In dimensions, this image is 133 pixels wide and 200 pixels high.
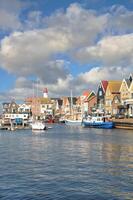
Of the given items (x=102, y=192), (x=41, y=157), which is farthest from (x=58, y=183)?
(x=41, y=157)

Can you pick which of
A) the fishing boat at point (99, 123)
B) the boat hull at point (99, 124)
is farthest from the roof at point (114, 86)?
the boat hull at point (99, 124)

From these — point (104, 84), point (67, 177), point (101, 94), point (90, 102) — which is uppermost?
point (104, 84)

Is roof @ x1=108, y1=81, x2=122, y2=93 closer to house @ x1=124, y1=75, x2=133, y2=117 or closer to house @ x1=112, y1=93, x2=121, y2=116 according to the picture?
house @ x1=112, y1=93, x2=121, y2=116

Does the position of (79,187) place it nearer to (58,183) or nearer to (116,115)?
(58,183)

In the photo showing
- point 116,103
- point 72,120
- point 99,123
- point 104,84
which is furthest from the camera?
point 72,120

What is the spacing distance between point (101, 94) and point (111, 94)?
9.16 metres

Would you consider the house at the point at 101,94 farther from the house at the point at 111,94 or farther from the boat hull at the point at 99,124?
the boat hull at the point at 99,124

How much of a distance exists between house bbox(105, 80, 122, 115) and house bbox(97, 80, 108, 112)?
2933mm

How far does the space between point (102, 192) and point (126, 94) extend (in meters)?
103

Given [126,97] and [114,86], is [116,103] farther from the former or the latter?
[114,86]

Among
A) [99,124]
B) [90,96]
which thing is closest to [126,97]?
[99,124]

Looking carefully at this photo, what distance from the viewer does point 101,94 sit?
143750 mm

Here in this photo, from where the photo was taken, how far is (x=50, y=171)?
31.1 metres

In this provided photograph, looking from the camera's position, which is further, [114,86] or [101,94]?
[101,94]
